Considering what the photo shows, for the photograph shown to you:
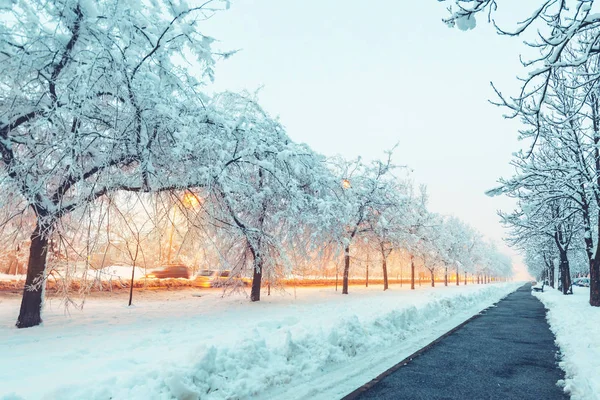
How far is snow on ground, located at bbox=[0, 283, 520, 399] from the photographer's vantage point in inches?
158

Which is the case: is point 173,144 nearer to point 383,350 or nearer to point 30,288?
point 30,288

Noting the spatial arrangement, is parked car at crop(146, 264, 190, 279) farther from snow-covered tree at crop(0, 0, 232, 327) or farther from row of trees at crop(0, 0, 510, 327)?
snow-covered tree at crop(0, 0, 232, 327)

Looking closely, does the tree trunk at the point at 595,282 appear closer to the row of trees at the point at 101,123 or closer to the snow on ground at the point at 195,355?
the snow on ground at the point at 195,355

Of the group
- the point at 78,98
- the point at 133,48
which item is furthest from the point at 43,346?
the point at 133,48

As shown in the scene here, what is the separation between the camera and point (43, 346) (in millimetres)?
6504

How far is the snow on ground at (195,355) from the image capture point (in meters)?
4.02

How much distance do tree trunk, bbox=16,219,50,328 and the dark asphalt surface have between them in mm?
A: 7659

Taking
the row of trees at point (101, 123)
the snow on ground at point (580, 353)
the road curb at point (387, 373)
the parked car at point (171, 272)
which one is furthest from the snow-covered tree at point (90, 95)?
the parked car at point (171, 272)

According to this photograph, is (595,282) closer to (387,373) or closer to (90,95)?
(387,373)

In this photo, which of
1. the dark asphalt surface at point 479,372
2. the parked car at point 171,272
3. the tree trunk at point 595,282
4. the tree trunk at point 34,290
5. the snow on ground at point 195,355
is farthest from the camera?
the parked car at point 171,272

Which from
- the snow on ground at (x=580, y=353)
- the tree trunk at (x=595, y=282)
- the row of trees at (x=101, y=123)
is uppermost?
the row of trees at (x=101, y=123)

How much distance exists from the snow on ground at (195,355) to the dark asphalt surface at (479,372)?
0.42 metres

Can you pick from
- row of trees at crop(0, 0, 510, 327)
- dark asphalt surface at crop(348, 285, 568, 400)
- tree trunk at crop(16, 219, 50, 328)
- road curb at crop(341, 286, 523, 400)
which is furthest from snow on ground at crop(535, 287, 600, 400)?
tree trunk at crop(16, 219, 50, 328)

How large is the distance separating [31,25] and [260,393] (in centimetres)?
745
